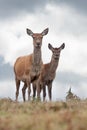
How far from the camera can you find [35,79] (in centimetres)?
2189

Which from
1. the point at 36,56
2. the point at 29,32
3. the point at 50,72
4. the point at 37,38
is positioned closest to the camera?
the point at 37,38

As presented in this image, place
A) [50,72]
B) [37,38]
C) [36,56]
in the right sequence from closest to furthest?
[37,38] < [36,56] < [50,72]

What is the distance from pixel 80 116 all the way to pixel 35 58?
13.6 meters

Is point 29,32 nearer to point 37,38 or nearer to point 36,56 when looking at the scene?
point 37,38

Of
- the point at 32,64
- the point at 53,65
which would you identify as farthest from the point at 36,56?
the point at 53,65

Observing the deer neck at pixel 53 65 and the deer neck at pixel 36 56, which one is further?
the deer neck at pixel 53 65

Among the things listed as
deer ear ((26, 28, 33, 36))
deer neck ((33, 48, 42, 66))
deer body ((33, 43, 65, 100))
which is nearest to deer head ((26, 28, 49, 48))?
deer ear ((26, 28, 33, 36))

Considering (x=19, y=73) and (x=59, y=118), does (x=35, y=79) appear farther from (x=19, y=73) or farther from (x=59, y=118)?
(x=59, y=118)

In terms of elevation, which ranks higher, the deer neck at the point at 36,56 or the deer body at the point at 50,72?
the deer neck at the point at 36,56

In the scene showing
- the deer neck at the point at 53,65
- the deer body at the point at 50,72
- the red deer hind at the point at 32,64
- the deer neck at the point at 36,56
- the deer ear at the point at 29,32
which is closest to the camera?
the red deer hind at the point at 32,64

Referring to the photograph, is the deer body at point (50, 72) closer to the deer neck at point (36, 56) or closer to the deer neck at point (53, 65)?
the deer neck at point (53, 65)

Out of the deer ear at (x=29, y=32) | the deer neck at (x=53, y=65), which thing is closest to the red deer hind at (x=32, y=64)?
the deer ear at (x=29, y=32)

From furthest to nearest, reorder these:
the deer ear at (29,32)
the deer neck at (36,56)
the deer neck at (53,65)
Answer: the deer neck at (53,65) → the deer ear at (29,32) → the deer neck at (36,56)

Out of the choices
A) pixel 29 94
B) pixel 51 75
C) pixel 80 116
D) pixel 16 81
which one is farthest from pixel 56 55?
pixel 80 116
